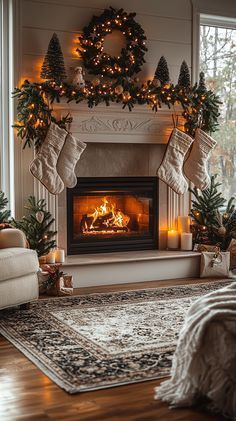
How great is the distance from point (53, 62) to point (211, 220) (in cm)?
227

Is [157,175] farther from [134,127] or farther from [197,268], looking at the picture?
[197,268]

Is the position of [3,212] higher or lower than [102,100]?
lower

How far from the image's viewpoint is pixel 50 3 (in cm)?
586

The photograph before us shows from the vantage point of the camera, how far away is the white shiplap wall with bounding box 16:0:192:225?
5.80 metres

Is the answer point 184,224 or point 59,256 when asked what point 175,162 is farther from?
point 59,256

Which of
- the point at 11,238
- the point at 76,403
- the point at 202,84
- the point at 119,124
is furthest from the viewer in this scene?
the point at 202,84

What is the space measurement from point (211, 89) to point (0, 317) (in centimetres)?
351

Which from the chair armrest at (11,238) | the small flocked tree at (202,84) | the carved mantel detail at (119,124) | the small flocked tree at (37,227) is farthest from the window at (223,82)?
the chair armrest at (11,238)

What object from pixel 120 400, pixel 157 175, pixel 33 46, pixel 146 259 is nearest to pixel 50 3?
pixel 33 46

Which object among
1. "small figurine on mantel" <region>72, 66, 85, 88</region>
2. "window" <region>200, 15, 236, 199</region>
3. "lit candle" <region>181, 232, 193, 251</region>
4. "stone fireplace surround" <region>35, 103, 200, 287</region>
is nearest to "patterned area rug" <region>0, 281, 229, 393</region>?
"stone fireplace surround" <region>35, 103, 200, 287</region>

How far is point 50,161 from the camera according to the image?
5.77 meters

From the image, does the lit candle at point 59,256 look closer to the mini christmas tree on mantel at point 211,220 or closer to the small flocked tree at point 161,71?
the mini christmas tree on mantel at point 211,220

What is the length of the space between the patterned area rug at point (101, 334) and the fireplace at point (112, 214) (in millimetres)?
855

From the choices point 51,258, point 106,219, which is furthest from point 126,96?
point 51,258
